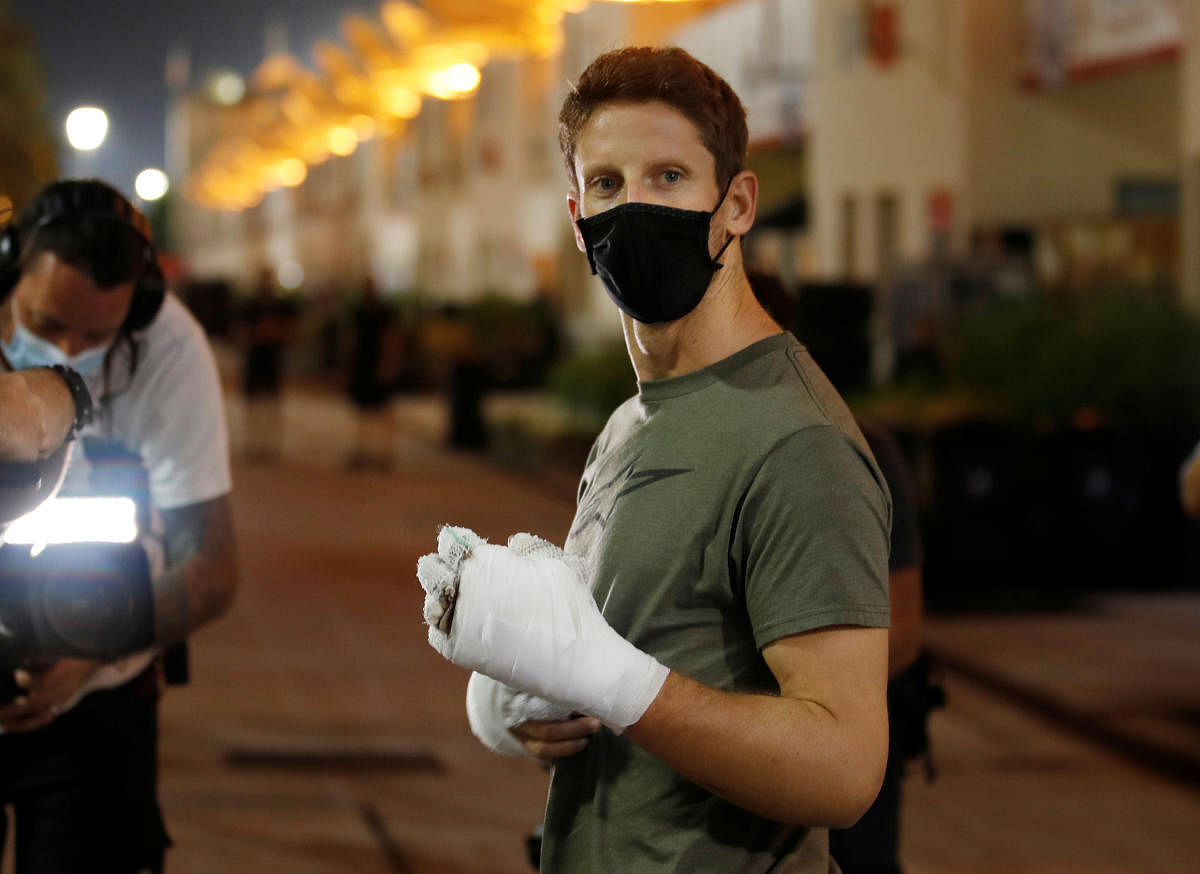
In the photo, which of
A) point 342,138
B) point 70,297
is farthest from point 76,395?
point 342,138

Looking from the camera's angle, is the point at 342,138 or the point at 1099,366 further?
the point at 342,138

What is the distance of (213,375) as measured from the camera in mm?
3438

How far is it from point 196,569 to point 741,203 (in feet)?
4.86

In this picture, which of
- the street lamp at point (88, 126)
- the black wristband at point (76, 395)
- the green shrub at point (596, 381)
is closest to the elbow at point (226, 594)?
the black wristband at point (76, 395)

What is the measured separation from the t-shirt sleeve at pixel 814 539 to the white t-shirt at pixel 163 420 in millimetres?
1502

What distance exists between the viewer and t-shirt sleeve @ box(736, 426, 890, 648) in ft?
6.76

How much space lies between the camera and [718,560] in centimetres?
216

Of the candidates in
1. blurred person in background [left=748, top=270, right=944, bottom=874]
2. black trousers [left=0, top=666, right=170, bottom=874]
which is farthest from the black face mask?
black trousers [left=0, top=666, right=170, bottom=874]

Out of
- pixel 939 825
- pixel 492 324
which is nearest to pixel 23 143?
pixel 492 324

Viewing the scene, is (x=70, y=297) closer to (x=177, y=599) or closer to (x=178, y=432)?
(x=178, y=432)

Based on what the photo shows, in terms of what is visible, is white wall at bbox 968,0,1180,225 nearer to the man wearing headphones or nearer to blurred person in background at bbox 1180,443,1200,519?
blurred person in background at bbox 1180,443,1200,519

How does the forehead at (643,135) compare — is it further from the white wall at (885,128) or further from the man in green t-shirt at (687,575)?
the white wall at (885,128)

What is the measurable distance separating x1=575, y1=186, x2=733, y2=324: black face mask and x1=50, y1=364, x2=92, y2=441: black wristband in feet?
2.58

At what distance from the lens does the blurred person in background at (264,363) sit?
1892 cm
